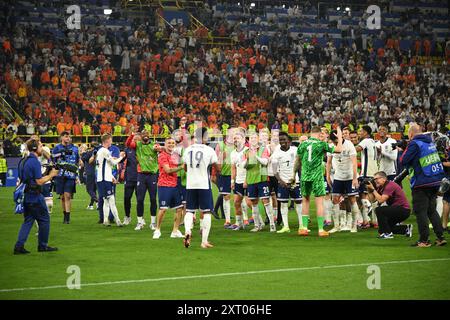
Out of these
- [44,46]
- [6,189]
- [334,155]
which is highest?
[44,46]

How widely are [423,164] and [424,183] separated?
347 mm

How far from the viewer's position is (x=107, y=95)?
126 ft

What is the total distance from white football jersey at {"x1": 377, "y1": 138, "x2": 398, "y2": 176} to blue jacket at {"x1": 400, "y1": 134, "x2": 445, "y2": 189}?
12.1ft

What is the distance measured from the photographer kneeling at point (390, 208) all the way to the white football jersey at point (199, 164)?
3.36m

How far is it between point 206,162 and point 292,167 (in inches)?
120

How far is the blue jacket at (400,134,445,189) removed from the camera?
14.0 meters

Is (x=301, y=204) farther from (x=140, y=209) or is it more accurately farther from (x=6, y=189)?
(x=6, y=189)

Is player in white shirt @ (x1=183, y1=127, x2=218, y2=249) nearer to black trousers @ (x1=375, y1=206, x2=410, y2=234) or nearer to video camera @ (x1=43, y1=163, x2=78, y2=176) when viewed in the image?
video camera @ (x1=43, y1=163, x2=78, y2=176)

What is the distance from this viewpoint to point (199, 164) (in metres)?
14.3

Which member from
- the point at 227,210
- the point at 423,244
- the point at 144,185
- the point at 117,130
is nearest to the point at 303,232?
the point at 227,210

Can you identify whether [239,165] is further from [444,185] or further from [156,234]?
[444,185]

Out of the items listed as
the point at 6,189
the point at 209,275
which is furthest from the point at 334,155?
the point at 6,189

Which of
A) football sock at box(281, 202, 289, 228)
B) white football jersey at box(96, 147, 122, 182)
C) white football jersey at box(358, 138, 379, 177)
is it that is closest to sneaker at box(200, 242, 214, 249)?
football sock at box(281, 202, 289, 228)

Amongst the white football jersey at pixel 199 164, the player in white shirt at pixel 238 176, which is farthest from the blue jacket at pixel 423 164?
the player in white shirt at pixel 238 176
